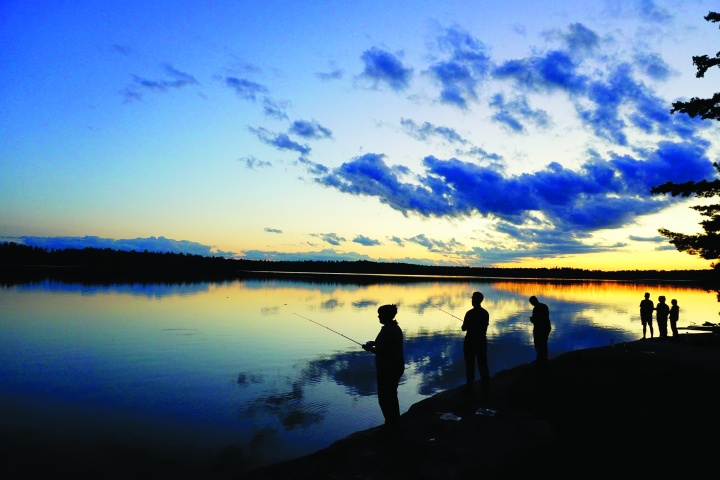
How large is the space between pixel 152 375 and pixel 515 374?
12584mm

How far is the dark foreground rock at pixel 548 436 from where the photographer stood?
→ 7367 millimetres

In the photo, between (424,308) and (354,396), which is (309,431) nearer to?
(354,396)

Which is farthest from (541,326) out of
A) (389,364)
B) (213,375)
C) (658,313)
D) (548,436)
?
(658,313)

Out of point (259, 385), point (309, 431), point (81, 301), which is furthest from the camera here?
point (81, 301)

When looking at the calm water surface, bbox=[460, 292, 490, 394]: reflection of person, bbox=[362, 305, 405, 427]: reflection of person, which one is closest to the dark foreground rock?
bbox=[460, 292, 490, 394]: reflection of person

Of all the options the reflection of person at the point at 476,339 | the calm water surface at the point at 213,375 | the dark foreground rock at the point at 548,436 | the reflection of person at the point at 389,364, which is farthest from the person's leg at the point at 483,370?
the reflection of person at the point at 389,364

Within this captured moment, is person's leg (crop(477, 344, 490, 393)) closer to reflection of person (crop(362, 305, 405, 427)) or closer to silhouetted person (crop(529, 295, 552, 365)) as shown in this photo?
silhouetted person (crop(529, 295, 552, 365))

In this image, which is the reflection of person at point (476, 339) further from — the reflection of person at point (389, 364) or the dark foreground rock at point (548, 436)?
the reflection of person at point (389, 364)

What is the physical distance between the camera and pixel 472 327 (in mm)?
11875

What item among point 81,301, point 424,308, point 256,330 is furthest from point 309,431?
point 81,301

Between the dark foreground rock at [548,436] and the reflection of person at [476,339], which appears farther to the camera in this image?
the reflection of person at [476,339]

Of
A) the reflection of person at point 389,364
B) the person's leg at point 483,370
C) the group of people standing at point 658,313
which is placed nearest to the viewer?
the reflection of person at point 389,364

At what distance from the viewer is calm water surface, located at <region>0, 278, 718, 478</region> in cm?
1079

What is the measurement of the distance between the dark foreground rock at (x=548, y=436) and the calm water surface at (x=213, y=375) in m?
2.29
